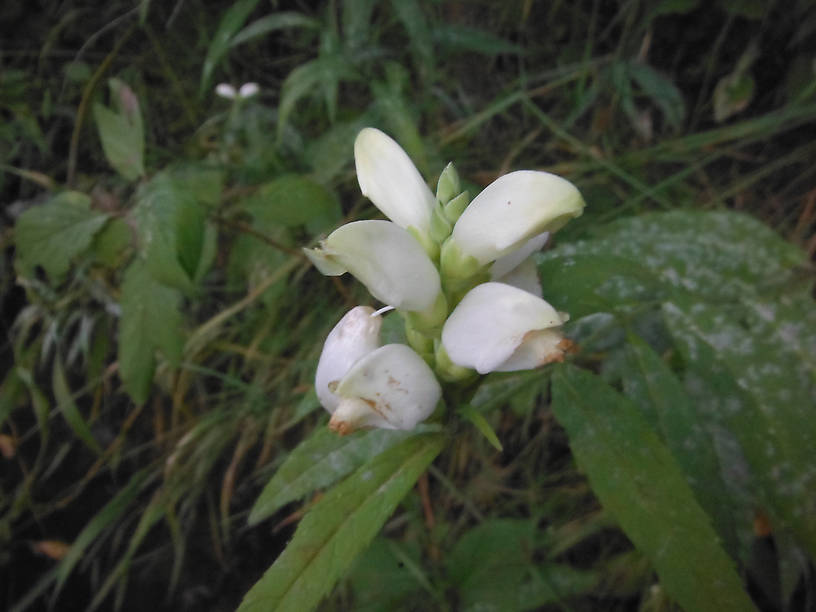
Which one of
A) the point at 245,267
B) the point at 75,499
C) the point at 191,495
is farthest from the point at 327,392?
the point at 75,499

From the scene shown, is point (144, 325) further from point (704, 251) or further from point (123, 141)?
point (704, 251)

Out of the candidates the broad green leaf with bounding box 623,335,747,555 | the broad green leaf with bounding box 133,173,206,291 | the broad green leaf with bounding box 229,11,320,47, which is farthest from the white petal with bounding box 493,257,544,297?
the broad green leaf with bounding box 229,11,320,47

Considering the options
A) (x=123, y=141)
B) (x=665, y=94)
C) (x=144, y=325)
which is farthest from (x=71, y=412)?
(x=665, y=94)

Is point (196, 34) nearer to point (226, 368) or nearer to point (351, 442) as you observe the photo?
point (226, 368)

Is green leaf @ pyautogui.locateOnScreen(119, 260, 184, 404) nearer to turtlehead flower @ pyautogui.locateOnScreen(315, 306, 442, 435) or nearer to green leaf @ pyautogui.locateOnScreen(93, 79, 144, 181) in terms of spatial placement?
green leaf @ pyautogui.locateOnScreen(93, 79, 144, 181)

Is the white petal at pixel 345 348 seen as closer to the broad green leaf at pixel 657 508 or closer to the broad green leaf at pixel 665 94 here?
the broad green leaf at pixel 657 508

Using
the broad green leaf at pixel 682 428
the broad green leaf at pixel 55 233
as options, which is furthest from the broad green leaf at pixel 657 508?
the broad green leaf at pixel 55 233

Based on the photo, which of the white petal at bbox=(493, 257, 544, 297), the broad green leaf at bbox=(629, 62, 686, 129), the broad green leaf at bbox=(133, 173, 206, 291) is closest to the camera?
the white petal at bbox=(493, 257, 544, 297)
